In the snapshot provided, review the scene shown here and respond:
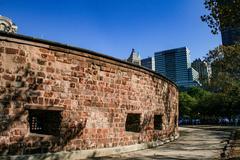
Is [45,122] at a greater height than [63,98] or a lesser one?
lesser

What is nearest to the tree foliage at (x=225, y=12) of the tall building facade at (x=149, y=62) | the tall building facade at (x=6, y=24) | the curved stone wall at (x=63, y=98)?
the curved stone wall at (x=63, y=98)

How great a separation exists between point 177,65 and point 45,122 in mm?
150932

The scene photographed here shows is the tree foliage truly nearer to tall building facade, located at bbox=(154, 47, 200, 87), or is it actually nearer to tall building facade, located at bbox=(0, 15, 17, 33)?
tall building facade, located at bbox=(0, 15, 17, 33)

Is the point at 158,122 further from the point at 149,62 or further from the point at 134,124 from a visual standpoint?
the point at 149,62

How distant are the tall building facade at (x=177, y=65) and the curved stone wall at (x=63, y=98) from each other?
143273mm

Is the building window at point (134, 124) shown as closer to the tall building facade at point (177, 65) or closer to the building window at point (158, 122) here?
the building window at point (158, 122)

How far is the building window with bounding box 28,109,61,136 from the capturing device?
8.43 m

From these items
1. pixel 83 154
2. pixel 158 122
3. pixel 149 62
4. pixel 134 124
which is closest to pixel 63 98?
pixel 83 154

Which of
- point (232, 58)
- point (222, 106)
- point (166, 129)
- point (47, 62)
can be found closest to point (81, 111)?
point (47, 62)

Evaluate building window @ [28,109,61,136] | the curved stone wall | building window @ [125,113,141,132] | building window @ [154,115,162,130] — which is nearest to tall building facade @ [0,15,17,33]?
the curved stone wall

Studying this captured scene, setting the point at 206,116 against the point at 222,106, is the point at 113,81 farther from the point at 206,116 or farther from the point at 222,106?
the point at 206,116

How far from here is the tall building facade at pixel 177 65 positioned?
153 metres

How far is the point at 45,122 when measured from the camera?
8664mm

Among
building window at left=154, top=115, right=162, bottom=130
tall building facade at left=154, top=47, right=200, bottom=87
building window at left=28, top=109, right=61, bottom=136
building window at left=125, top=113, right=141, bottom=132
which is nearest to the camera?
building window at left=28, top=109, right=61, bottom=136
